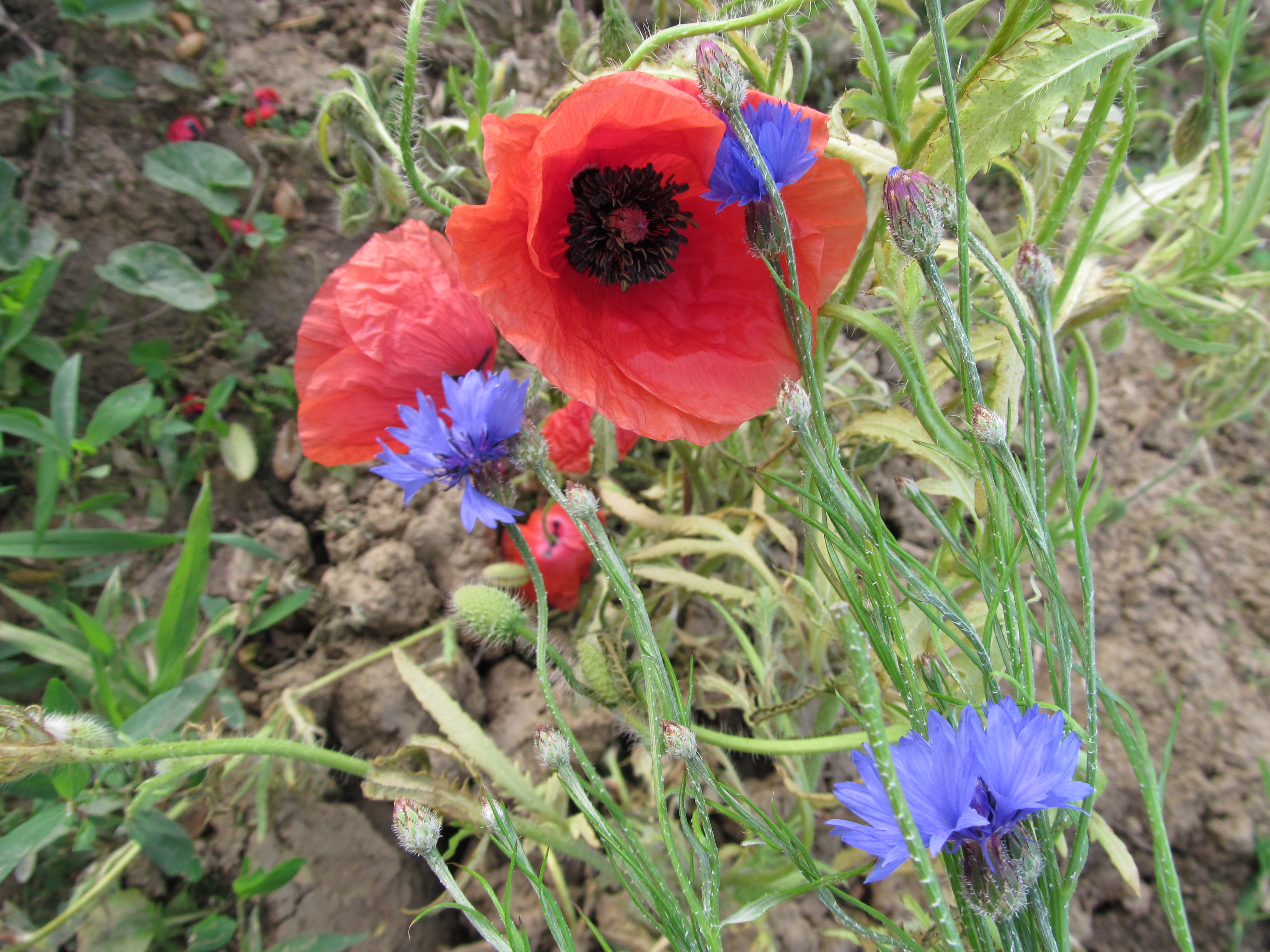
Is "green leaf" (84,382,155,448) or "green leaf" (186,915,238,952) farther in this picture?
"green leaf" (84,382,155,448)

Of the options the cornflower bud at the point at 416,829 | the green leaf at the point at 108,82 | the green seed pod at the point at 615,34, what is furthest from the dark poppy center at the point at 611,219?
the green leaf at the point at 108,82

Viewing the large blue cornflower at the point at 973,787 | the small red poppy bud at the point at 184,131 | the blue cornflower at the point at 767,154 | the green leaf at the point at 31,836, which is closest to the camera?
the large blue cornflower at the point at 973,787

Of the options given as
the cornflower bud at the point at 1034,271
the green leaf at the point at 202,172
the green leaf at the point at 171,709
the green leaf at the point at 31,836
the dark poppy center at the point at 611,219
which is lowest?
the green leaf at the point at 31,836

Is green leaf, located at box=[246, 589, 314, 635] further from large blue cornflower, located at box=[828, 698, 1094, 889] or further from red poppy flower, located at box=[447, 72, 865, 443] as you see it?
large blue cornflower, located at box=[828, 698, 1094, 889]

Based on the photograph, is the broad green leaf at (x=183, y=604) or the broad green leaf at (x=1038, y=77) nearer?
the broad green leaf at (x=1038, y=77)

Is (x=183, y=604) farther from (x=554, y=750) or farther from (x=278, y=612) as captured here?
(x=554, y=750)

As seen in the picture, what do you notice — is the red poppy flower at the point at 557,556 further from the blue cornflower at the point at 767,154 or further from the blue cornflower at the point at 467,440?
the blue cornflower at the point at 767,154

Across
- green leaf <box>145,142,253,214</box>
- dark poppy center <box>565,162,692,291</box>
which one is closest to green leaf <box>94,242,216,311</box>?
green leaf <box>145,142,253,214</box>
